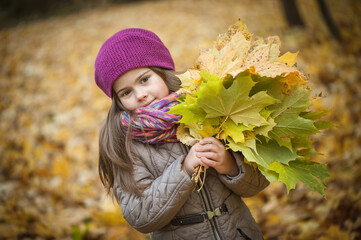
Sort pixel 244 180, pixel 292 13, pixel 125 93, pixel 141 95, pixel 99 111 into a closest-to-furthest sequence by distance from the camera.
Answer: pixel 244 180 < pixel 141 95 < pixel 125 93 < pixel 99 111 < pixel 292 13

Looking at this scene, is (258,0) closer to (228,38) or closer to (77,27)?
(77,27)

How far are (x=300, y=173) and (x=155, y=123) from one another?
70 centimetres

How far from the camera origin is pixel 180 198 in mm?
1263

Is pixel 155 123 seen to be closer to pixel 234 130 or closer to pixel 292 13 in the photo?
pixel 234 130

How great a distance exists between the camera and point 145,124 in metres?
1.38

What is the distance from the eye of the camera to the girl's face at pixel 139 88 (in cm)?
146

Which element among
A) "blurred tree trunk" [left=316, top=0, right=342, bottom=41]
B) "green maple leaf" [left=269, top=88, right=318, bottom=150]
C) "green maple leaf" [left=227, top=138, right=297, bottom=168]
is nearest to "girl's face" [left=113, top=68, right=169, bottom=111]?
"green maple leaf" [left=227, top=138, right=297, bottom=168]

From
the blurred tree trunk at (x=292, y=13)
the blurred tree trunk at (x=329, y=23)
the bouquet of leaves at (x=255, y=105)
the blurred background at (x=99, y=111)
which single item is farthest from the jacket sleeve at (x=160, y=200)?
the blurred tree trunk at (x=329, y=23)

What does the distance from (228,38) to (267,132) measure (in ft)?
1.49

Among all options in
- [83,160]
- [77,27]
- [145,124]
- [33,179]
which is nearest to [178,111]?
[145,124]

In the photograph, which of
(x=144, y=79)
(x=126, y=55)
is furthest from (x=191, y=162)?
(x=126, y=55)

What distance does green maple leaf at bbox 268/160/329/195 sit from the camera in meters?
1.15

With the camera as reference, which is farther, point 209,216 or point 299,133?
point 209,216

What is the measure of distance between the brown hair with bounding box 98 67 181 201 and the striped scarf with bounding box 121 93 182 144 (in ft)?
0.19
